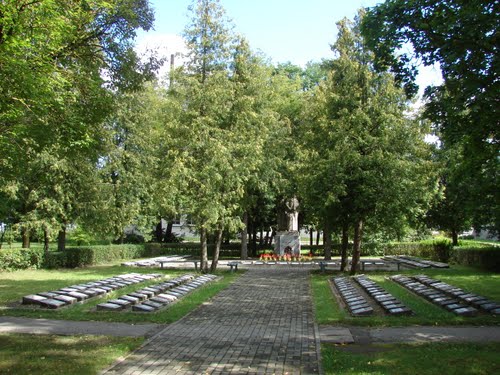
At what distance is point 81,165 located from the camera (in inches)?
1070

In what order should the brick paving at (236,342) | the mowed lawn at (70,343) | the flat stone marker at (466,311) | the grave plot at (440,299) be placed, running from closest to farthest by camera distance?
the mowed lawn at (70,343), the brick paving at (236,342), the flat stone marker at (466,311), the grave plot at (440,299)

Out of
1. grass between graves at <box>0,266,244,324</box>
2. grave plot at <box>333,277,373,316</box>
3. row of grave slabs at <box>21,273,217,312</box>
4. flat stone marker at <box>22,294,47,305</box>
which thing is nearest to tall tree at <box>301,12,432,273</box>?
grave plot at <box>333,277,373,316</box>

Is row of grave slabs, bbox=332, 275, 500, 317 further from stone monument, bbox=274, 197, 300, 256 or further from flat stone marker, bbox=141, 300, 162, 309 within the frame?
stone monument, bbox=274, 197, 300, 256

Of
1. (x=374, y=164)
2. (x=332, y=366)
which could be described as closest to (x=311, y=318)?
(x=332, y=366)

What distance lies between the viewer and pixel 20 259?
24.5 meters

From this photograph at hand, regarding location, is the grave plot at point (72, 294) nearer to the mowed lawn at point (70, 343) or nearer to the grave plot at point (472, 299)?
the mowed lawn at point (70, 343)

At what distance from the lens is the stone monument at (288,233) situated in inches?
1318

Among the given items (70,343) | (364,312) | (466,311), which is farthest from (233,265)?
(70,343)

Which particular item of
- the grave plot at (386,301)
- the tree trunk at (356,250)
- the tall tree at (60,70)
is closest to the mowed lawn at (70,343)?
the tall tree at (60,70)

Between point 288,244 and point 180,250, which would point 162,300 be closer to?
point 288,244

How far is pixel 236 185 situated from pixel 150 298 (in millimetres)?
9453

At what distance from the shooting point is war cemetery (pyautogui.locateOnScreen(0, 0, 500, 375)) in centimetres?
784

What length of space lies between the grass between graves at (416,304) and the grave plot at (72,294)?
6.93 meters

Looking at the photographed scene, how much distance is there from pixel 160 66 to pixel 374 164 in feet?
39.5
